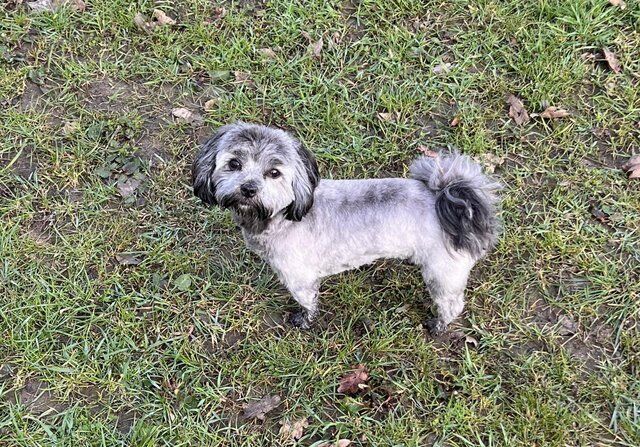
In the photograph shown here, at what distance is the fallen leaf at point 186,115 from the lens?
559 centimetres

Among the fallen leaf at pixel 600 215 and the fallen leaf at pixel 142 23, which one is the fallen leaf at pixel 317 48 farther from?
the fallen leaf at pixel 600 215

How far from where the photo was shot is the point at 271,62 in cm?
587

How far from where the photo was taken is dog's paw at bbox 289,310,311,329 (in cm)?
450

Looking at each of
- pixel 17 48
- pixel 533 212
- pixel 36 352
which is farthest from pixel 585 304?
pixel 17 48

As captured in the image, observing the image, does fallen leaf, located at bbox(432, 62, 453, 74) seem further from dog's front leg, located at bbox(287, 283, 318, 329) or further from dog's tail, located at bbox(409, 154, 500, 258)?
dog's front leg, located at bbox(287, 283, 318, 329)

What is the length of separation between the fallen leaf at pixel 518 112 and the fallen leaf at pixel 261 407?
3.35 m

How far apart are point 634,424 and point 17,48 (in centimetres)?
645

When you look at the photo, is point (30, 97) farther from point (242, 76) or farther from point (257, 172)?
point (257, 172)

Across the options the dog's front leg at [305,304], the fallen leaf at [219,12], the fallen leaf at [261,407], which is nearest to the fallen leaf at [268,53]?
the fallen leaf at [219,12]

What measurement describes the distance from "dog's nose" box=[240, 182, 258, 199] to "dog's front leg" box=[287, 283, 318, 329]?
0.95 m

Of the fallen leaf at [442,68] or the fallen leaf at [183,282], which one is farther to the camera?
the fallen leaf at [442,68]

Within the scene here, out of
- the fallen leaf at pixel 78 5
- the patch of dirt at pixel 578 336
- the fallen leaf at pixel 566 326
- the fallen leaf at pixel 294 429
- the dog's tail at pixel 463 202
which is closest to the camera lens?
the dog's tail at pixel 463 202

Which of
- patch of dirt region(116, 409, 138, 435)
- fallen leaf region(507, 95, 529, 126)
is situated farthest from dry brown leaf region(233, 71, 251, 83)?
patch of dirt region(116, 409, 138, 435)

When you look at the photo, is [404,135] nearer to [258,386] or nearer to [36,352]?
[258,386]
